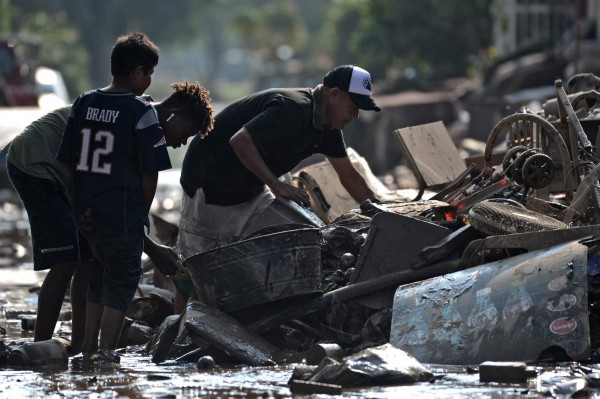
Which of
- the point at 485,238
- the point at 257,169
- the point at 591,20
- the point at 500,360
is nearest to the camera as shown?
the point at 500,360

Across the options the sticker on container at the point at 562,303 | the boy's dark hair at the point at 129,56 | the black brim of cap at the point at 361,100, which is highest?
the boy's dark hair at the point at 129,56

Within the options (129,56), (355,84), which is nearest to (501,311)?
(355,84)

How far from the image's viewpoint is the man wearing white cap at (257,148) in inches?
→ 290

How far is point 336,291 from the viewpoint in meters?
7.09

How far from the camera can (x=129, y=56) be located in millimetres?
6617

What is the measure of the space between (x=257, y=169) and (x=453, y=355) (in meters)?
1.58

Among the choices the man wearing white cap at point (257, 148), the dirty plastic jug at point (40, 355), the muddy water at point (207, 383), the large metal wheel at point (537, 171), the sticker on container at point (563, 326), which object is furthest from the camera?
the large metal wheel at point (537, 171)

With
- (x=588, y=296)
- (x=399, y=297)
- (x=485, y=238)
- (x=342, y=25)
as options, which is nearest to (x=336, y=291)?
(x=399, y=297)

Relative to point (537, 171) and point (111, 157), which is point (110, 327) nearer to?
point (111, 157)

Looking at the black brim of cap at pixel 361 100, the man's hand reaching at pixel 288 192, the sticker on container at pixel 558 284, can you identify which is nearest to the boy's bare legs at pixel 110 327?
the man's hand reaching at pixel 288 192

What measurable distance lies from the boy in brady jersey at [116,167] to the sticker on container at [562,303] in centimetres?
194

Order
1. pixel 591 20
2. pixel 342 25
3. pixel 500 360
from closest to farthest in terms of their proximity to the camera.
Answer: pixel 500 360
pixel 591 20
pixel 342 25

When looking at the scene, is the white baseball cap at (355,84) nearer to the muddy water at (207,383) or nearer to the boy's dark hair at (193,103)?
the boy's dark hair at (193,103)

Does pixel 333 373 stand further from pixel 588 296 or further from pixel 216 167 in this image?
pixel 216 167
